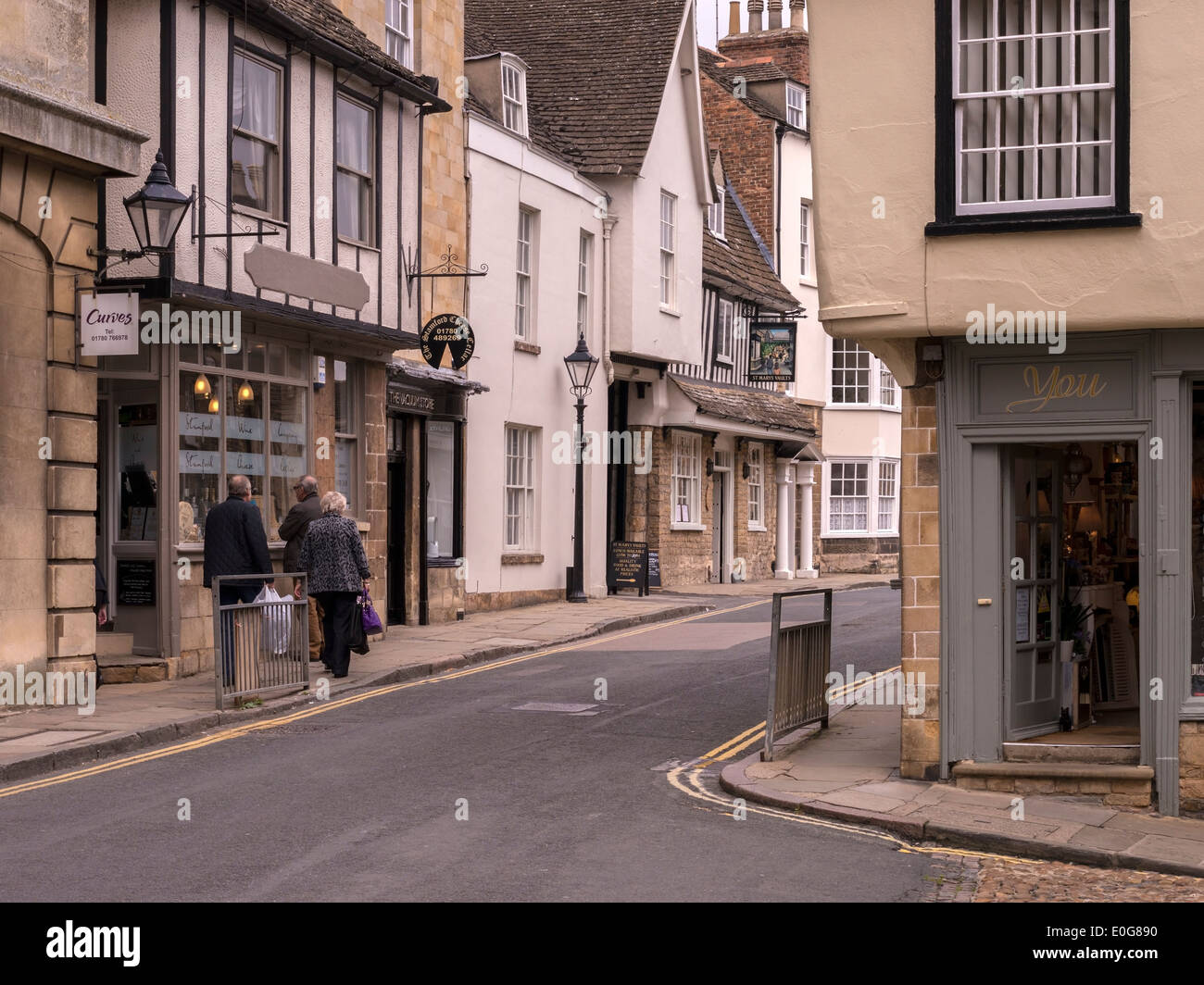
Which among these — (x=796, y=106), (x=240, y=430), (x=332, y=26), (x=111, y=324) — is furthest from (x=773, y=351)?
(x=111, y=324)

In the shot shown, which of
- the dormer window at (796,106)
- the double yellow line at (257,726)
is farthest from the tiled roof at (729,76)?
the double yellow line at (257,726)

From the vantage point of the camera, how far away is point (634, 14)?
29.1m

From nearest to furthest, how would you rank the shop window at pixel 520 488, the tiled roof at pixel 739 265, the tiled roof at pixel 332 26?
1. the tiled roof at pixel 332 26
2. the shop window at pixel 520 488
3. the tiled roof at pixel 739 265

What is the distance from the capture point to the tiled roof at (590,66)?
1056 inches

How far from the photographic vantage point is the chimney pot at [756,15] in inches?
1649

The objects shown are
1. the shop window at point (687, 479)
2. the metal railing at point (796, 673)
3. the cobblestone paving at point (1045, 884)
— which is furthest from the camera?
the shop window at point (687, 479)

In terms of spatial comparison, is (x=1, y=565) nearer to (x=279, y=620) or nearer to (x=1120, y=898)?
(x=279, y=620)

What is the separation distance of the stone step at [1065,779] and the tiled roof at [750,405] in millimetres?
19107

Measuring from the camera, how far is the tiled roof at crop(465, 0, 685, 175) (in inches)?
1056

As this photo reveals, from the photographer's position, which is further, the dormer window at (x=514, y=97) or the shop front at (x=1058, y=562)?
the dormer window at (x=514, y=97)

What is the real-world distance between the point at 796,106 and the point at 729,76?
1927 millimetres

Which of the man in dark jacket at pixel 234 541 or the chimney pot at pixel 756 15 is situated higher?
the chimney pot at pixel 756 15

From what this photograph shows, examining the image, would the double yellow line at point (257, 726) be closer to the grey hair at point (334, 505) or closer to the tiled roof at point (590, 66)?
the grey hair at point (334, 505)

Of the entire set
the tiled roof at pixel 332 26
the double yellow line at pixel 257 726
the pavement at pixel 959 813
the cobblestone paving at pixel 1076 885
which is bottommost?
the cobblestone paving at pixel 1076 885
